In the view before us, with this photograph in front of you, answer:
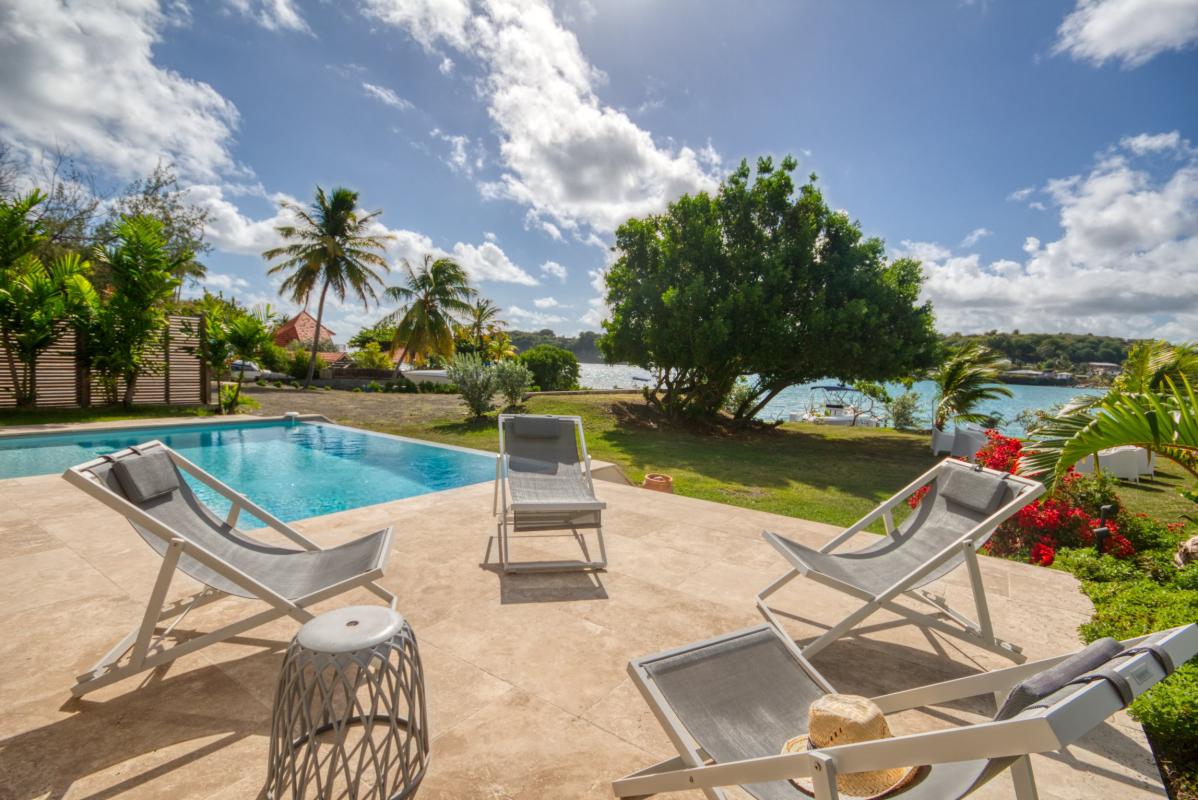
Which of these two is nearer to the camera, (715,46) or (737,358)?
(715,46)

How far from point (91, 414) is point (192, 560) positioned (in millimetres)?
14349

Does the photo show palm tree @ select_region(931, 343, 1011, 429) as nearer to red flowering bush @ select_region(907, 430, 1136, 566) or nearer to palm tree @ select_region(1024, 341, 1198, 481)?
red flowering bush @ select_region(907, 430, 1136, 566)

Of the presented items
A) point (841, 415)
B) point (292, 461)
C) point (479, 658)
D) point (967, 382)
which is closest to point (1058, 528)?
point (479, 658)

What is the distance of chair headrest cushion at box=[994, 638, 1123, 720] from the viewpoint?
44.2 inches

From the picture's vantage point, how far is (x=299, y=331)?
42938mm

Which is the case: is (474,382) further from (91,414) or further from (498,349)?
(498,349)

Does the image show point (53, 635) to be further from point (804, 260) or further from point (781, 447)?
point (804, 260)

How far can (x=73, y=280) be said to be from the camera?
1185 centimetres

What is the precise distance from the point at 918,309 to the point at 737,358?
5.33m

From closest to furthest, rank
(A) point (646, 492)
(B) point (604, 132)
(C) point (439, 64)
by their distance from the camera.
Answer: (A) point (646, 492) < (C) point (439, 64) < (B) point (604, 132)

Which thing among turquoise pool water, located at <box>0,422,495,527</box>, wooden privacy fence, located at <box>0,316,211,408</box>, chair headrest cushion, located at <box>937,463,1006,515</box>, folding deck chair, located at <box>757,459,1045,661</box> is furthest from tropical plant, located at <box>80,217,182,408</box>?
chair headrest cushion, located at <box>937,463,1006,515</box>

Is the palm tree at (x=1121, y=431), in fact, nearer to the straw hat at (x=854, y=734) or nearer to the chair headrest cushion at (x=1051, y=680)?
the chair headrest cushion at (x=1051, y=680)

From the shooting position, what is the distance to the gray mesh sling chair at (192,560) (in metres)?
2.26

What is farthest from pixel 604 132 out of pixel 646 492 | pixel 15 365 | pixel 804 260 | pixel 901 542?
pixel 15 365
